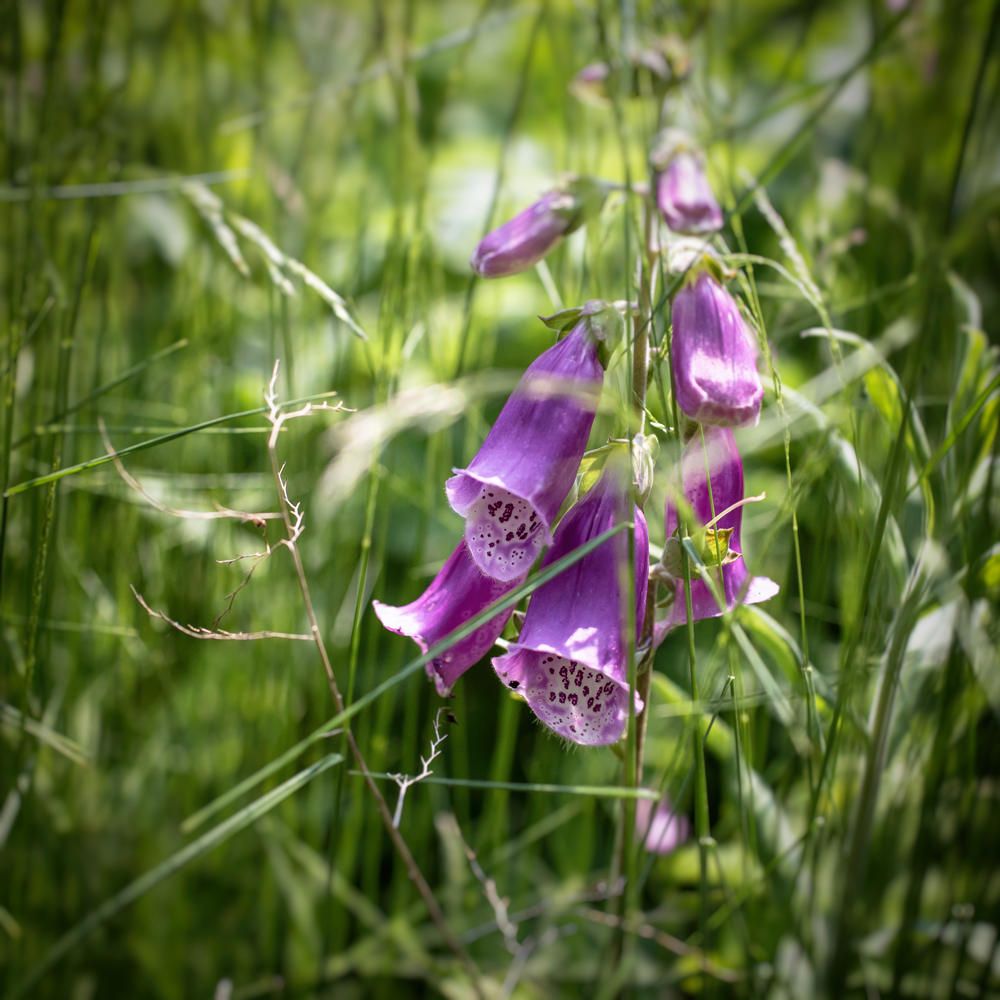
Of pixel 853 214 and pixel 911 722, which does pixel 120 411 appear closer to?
pixel 911 722

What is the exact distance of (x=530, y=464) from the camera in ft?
Result: 1.87

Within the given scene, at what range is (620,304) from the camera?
0.61 m

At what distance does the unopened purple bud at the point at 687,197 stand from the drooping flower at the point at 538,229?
0.38 feet

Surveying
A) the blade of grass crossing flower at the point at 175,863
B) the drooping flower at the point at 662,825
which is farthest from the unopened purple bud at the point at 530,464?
the drooping flower at the point at 662,825

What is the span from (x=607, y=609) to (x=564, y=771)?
2.05 ft

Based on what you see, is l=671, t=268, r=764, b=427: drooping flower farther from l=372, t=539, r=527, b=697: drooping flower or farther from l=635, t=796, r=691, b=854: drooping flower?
l=635, t=796, r=691, b=854: drooping flower

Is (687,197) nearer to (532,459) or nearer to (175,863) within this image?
(532,459)

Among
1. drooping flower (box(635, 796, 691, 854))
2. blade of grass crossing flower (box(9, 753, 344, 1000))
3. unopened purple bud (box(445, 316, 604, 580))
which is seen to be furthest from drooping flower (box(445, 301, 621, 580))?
drooping flower (box(635, 796, 691, 854))

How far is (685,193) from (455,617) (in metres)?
0.45

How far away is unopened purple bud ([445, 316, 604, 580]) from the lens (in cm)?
56

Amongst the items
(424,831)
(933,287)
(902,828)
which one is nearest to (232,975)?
(424,831)

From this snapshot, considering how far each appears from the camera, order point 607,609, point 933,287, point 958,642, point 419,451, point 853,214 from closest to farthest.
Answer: point 933,287 → point 607,609 → point 958,642 → point 853,214 → point 419,451

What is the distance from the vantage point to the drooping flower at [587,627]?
1.83ft

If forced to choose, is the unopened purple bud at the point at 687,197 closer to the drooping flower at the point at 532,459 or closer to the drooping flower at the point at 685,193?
the drooping flower at the point at 685,193
